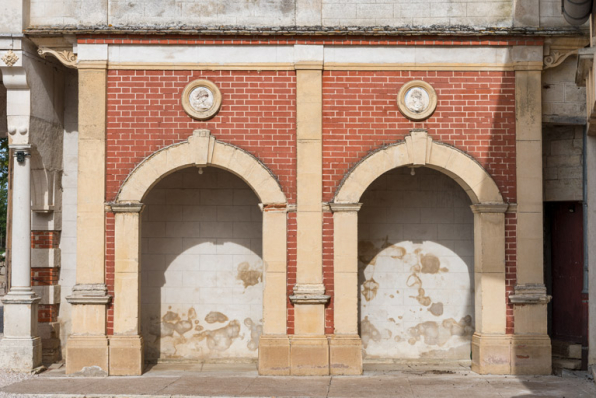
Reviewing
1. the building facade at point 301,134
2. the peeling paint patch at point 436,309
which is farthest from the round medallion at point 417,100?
the peeling paint patch at point 436,309

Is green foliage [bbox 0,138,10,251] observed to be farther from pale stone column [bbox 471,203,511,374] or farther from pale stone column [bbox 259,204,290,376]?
pale stone column [bbox 471,203,511,374]

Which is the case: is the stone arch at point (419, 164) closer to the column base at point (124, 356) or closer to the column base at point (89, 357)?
the column base at point (124, 356)

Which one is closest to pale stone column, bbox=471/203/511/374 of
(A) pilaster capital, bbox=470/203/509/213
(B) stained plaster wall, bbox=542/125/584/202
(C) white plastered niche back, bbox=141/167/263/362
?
(A) pilaster capital, bbox=470/203/509/213

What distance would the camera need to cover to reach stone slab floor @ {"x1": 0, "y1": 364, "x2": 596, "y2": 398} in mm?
9125

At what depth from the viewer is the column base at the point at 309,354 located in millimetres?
10172

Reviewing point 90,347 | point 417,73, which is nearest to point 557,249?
point 417,73

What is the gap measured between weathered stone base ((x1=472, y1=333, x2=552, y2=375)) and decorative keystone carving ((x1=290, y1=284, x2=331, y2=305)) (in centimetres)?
231

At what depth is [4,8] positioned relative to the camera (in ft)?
34.0

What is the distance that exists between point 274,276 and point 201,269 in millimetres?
1750

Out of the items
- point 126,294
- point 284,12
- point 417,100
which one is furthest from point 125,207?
point 417,100

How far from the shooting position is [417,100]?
34.3 ft

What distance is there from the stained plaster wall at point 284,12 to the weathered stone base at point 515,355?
175 inches

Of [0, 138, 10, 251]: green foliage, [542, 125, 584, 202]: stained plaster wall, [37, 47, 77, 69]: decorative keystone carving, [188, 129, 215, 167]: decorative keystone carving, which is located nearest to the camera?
[188, 129, 215, 167]: decorative keystone carving

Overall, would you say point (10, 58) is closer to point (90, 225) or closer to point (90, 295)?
point (90, 225)
